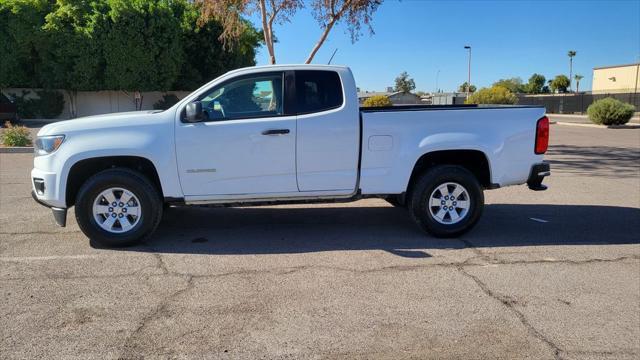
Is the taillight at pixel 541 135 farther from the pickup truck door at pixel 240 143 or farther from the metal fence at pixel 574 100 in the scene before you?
the metal fence at pixel 574 100

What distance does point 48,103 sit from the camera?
35594 millimetres

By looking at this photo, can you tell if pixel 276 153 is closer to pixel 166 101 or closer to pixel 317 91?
pixel 317 91

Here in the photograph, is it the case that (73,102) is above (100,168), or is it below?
above

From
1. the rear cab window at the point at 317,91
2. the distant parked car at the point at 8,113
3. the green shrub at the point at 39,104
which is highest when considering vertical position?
the green shrub at the point at 39,104

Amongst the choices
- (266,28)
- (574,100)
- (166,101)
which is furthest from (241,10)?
(574,100)

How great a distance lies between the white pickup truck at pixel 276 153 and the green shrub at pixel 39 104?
34.4m

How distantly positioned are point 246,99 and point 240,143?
554 mm

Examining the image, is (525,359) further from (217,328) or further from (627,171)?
(627,171)

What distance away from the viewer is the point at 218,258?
17.6 feet

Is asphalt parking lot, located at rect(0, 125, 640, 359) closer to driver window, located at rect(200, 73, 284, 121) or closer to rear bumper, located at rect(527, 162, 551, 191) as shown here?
rear bumper, located at rect(527, 162, 551, 191)

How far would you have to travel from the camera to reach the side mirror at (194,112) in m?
5.48

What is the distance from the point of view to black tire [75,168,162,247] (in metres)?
5.56

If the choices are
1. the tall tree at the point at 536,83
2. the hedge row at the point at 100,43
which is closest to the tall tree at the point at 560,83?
the tall tree at the point at 536,83

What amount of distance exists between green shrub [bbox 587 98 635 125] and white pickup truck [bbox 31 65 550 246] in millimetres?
27561
